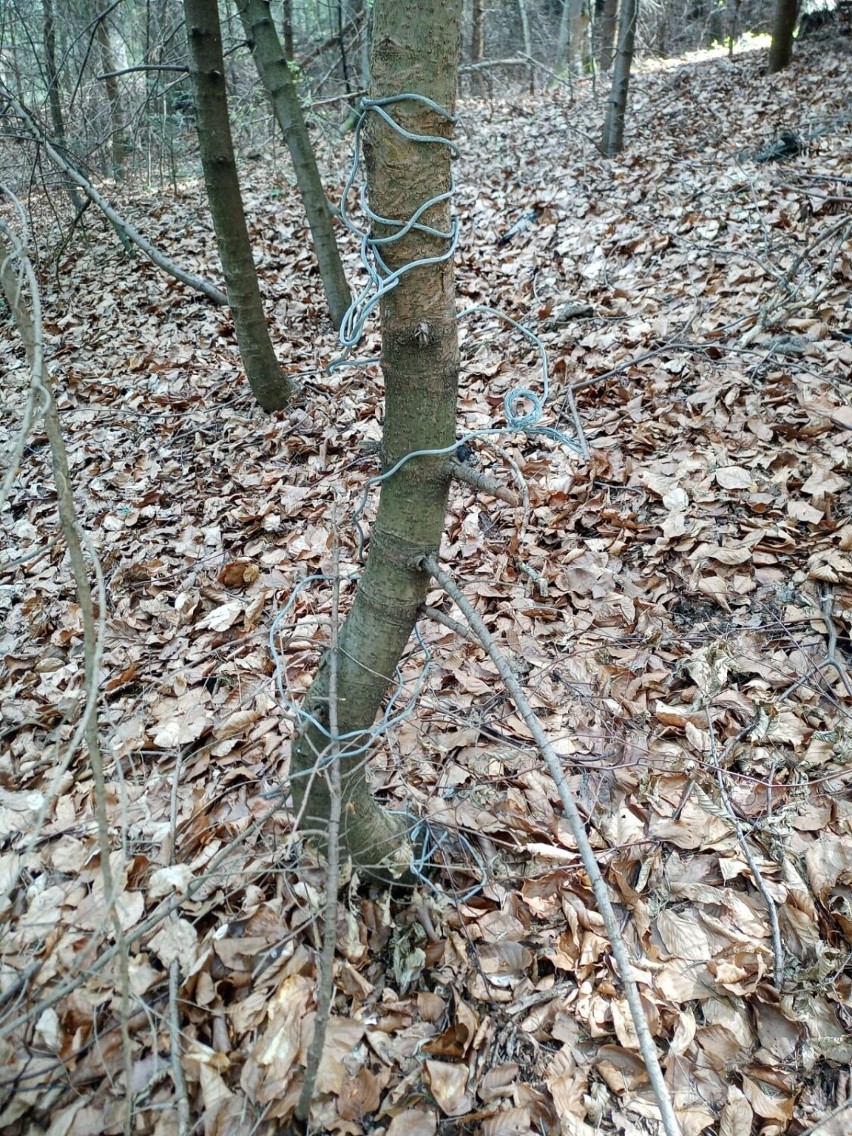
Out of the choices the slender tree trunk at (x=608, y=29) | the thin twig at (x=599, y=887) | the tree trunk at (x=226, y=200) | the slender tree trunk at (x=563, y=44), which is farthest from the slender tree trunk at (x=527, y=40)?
the thin twig at (x=599, y=887)

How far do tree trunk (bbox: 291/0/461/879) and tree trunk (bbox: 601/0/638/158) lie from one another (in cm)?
636

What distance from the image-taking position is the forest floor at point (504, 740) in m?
1.54

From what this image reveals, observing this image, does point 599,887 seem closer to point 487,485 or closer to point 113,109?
point 487,485

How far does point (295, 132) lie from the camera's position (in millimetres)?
4305

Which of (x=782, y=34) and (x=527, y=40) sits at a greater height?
(x=527, y=40)

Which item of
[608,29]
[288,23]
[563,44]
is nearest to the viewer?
[288,23]

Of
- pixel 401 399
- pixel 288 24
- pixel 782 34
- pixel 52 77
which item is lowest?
pixel 401 399

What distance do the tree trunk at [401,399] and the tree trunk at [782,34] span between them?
932cm

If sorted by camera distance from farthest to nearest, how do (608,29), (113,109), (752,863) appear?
(608,29) < (113,109) < (752,863)

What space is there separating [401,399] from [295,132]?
13.0ft

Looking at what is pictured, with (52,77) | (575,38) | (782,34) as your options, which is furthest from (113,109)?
(575,38)

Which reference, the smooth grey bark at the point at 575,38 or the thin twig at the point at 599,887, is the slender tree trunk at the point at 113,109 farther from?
the smooth grey bark at the point at 575,38

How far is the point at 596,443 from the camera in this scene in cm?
338

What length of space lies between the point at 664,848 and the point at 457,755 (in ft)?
2.28
